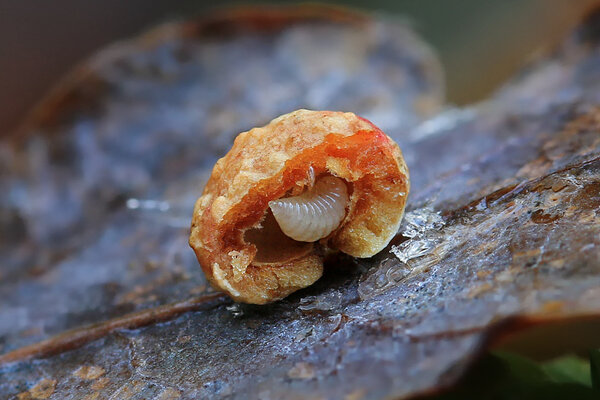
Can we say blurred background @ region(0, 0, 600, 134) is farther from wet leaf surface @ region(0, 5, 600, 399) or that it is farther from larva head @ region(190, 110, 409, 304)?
larva head @ region(190, 110, 409, 304)

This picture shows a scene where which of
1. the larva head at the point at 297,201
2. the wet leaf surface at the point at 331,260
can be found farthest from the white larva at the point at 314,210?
the wet leaf surface at the point at 331,260

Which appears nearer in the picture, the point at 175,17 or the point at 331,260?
the point at 331,260

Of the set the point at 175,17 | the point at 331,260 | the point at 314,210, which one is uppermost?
the point at 175,17

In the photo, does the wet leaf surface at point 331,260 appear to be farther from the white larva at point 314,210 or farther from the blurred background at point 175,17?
the blurred background at point 175,17

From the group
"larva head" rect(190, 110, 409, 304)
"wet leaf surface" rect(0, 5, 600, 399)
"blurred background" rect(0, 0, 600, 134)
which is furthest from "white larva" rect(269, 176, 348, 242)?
"blurred background" rect(0, 0, 600, 134)

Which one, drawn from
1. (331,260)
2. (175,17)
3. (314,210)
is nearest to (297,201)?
(314,210)

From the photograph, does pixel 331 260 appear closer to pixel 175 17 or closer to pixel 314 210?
pixel 314 210
